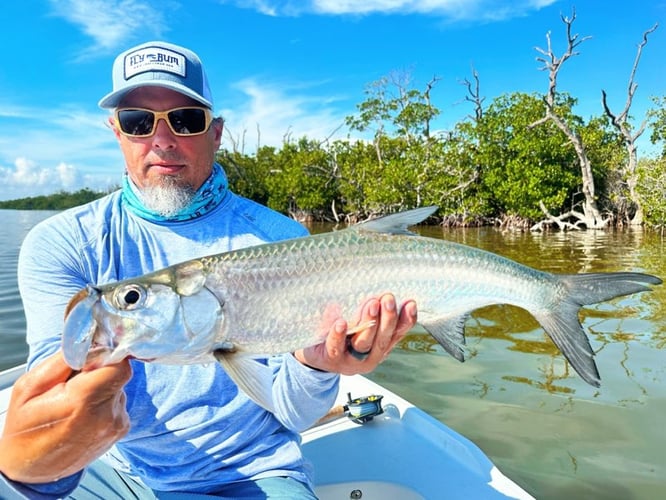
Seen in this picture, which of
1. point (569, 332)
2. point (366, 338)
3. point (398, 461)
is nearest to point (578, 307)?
point (569, 332)

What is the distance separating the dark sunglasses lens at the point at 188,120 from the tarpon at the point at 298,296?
91 cm

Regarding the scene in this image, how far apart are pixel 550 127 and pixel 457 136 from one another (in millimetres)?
6022

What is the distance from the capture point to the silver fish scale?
2.00 metres

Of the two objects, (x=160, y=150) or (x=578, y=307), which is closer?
(x=578, y=307)

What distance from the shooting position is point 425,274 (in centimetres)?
222

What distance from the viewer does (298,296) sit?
2061 mm

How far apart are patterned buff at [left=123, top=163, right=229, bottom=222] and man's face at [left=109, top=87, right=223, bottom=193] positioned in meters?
0.05

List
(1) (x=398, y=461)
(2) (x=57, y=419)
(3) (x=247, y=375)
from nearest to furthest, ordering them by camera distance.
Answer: (2) (x=57, y=419) → (3) (x=247, y=375) → (1) (x=398, y=461)

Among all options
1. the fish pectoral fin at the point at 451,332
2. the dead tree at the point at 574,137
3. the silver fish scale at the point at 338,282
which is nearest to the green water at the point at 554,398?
the fish pectoral fin at the point at 451,332

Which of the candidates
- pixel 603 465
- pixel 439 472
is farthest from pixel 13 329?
pixel 603 465

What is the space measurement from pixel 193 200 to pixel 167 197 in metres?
0.13

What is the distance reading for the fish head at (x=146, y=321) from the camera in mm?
1555

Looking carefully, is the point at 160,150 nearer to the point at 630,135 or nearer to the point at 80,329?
the point at 80,329

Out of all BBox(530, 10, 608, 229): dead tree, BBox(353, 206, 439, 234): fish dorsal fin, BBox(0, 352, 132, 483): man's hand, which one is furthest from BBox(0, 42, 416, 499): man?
BBox(530, 10, 608, 229): dead tree
